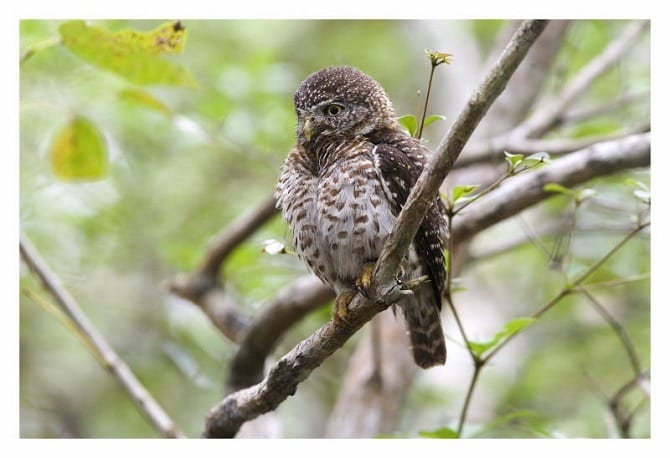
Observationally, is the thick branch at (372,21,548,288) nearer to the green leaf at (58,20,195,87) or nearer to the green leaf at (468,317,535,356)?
the green leaf at (468,317,535,356)

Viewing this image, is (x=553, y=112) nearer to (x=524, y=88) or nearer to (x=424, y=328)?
(x=524, y=88)

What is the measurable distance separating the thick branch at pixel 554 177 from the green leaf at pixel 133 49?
110 centimetres

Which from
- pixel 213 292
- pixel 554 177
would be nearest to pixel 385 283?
pixel 554 177

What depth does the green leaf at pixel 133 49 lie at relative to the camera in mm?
2572

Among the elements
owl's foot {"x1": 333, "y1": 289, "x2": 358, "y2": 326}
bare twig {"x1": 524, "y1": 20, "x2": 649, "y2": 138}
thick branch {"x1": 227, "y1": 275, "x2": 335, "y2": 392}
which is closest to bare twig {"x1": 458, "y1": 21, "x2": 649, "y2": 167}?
bare twig {"x1": 524, "y1": 20, "x2": 649, "y2": 138}

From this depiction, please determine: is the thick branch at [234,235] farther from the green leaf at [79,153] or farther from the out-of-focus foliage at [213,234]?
the green leaf at [79,153]

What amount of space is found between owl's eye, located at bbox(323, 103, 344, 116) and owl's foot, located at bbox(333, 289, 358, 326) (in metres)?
0.56

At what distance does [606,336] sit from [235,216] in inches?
77.2

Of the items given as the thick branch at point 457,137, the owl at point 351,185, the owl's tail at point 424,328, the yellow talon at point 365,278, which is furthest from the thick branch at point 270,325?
the thick branch at point 457,137

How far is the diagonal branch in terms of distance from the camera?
171 centimetres

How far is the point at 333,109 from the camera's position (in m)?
2.49

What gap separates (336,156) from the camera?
95.3 inches
